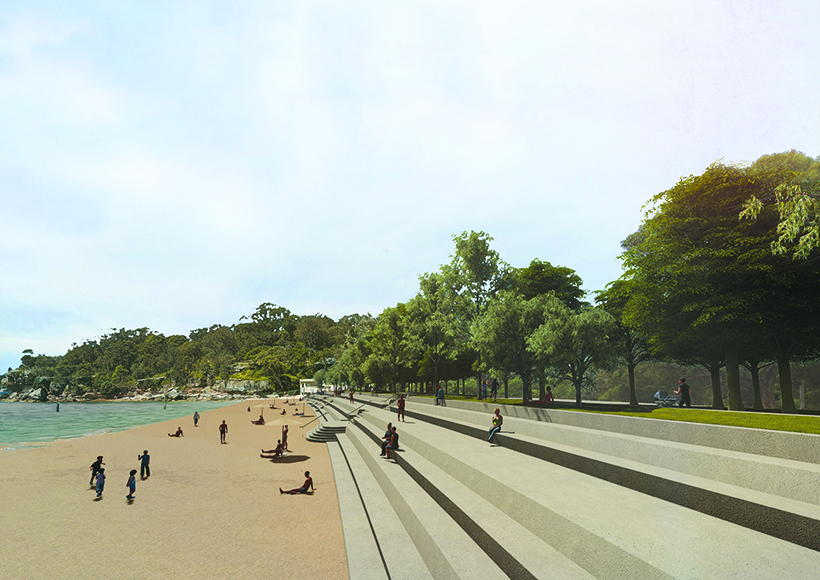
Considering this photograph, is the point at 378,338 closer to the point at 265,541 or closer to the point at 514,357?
the point at 514,357

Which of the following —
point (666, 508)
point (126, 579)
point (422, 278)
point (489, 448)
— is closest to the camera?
point (666, 508)


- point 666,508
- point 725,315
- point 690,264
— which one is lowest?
point 666,508

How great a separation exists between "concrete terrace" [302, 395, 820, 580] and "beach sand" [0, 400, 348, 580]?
61.2 inches

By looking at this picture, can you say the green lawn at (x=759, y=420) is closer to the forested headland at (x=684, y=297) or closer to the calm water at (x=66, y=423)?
the forested headland at (x=684, y=297)

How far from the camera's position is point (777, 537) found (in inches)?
230

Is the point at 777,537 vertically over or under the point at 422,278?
under

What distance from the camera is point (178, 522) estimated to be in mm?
13461

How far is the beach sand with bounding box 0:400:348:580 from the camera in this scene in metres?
9.96

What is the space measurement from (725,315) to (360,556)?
59.5ft

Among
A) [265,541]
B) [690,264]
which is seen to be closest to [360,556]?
[265,541]

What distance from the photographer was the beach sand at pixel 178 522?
9961 mm

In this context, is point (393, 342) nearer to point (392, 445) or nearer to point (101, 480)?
point (392, 445)

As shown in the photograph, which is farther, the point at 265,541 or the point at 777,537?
the point at 265,541

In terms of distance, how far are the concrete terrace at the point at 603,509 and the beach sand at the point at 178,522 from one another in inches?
61.2
